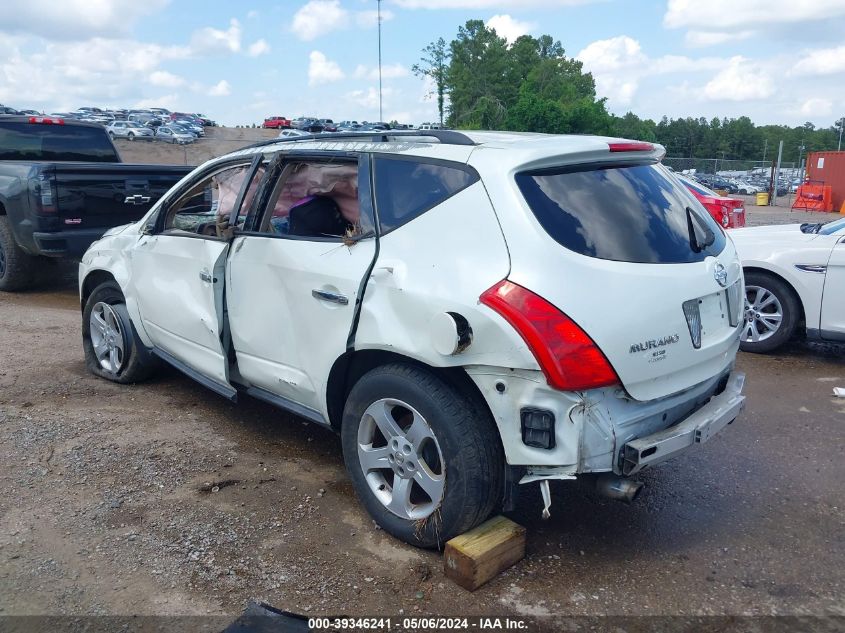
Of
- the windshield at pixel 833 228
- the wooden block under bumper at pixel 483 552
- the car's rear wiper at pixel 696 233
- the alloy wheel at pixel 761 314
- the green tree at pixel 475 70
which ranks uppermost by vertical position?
the green tree at pixel 475 70

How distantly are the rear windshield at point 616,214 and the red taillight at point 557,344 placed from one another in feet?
1.07

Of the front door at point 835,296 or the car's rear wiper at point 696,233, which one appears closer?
the car's rear wiper at point 696,233

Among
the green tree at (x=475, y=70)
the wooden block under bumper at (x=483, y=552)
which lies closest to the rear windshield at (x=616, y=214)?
the wooden block under bumper at (x=483, y=552)

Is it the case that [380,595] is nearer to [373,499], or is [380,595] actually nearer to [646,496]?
[373,499]

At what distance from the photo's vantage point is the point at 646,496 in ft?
13.3

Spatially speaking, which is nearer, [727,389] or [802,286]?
[727,389]

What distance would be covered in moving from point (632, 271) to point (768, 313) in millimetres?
4368

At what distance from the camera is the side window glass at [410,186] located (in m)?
3.29

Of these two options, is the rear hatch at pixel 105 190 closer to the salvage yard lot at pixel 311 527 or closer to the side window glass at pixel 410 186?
the salvage yard lot at pixel 311 527

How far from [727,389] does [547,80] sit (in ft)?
262

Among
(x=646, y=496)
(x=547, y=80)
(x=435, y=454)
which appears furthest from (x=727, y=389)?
(x=547, y=80)

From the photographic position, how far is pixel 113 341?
546 centimetres

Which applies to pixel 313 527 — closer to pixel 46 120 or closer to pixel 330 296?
pixel 330 296

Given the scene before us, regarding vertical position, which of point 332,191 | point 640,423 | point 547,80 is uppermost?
point 547,80
